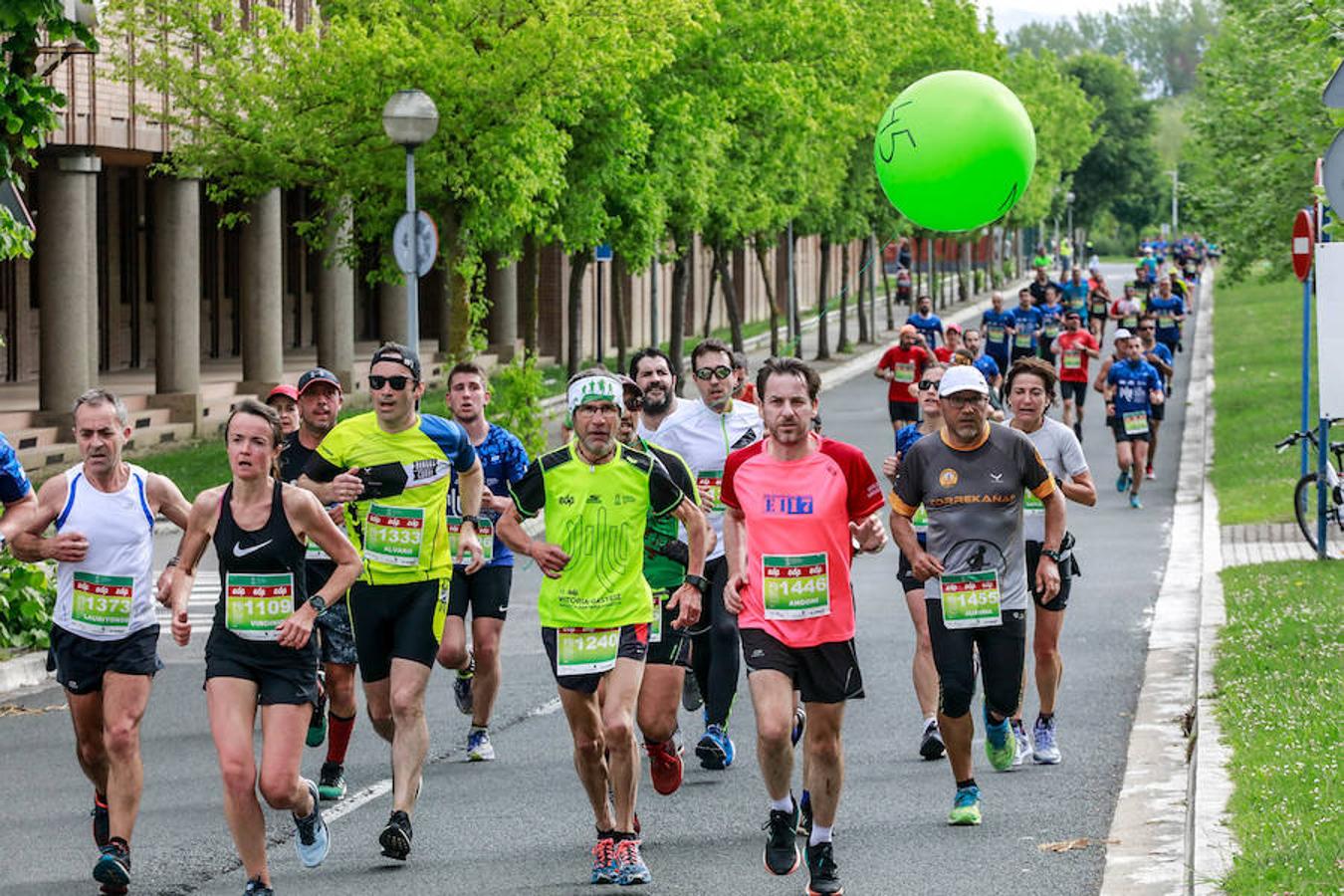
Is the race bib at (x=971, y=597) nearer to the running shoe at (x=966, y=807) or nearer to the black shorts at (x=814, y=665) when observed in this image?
the running shoe at (x=966, y=807)

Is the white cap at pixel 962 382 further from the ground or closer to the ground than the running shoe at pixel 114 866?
further from the ground

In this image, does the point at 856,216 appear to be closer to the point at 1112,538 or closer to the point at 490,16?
the point at 490,16

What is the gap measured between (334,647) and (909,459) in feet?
9.49

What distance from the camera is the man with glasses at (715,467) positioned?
440 inches

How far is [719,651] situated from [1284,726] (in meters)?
2.58

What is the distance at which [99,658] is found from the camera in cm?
896

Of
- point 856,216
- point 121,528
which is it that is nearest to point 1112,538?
point 121,528

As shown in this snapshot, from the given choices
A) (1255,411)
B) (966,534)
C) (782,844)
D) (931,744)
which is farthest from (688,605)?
(1255,411)

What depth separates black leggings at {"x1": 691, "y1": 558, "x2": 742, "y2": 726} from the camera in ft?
36.6

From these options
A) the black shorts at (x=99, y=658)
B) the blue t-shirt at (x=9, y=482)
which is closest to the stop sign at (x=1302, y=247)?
the blue t-shirt at (x=9, y=482)

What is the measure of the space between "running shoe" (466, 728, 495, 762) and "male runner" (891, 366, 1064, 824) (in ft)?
→ 8.76

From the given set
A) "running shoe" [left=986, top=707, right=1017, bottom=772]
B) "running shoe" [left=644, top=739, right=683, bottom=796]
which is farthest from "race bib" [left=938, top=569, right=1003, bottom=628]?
"running shoe" [left=644, top=739, right=683, bottom=796]

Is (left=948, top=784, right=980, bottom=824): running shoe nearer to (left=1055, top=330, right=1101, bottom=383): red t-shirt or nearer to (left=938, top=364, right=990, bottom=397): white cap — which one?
(left=938, top=364, right=990, bottom=397): white cap

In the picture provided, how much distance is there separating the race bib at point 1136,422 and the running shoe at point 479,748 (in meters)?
14.7
